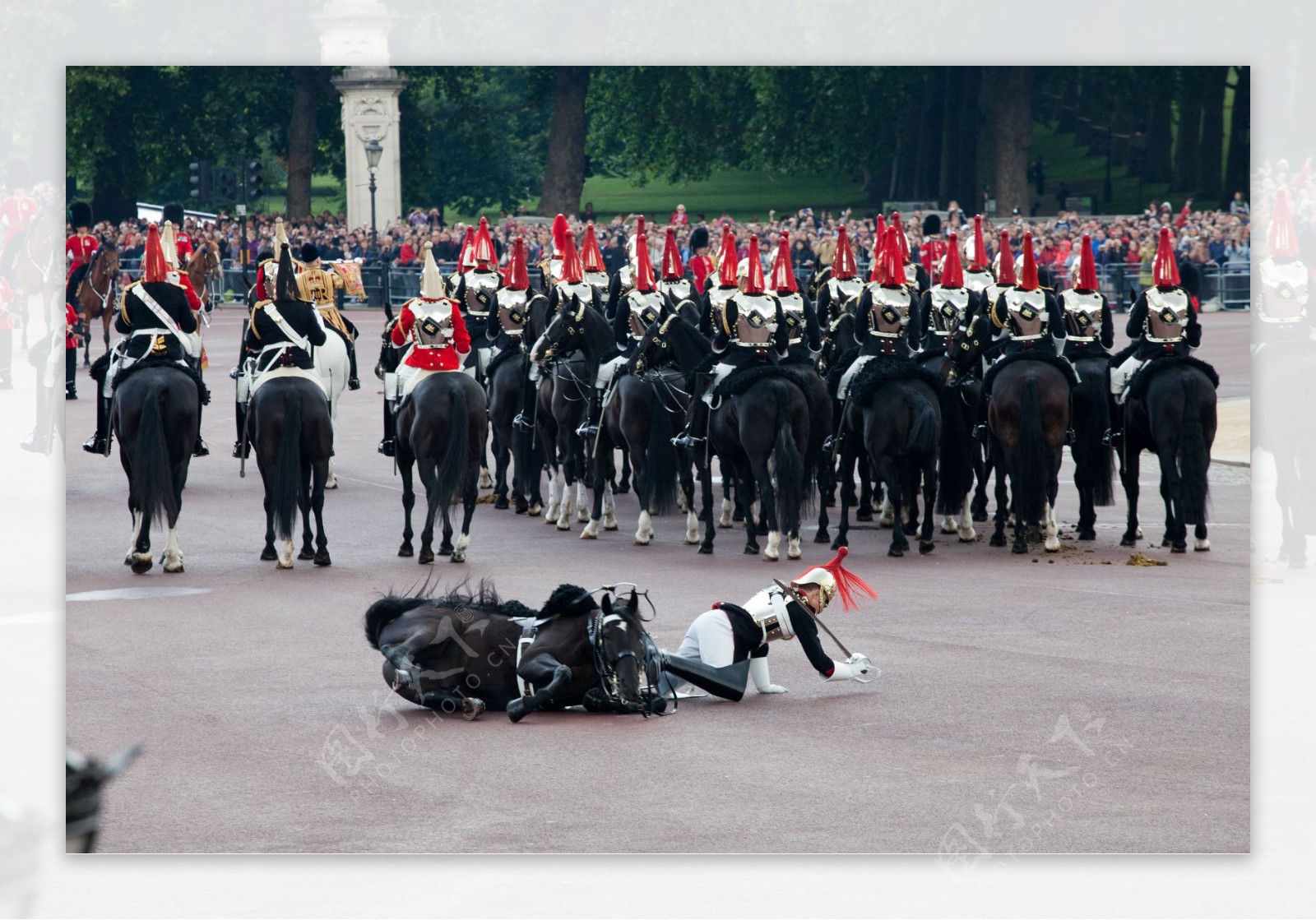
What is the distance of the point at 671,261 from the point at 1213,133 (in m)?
8.70

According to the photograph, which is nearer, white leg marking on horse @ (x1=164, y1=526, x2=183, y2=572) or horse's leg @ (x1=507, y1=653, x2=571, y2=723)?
horse's leg @ (x1=507, y1=653, x2=571, y2=723)

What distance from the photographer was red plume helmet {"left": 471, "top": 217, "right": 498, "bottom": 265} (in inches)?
617

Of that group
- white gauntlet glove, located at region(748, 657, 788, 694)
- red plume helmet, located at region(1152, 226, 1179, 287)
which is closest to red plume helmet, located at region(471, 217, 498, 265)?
red plume helmet, located at region(1152, 226, 1179, 287)

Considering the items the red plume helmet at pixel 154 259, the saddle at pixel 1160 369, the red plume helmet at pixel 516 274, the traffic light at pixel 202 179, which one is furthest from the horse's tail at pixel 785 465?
the traffic light at pixel 202 179

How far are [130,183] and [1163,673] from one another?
19.4ft

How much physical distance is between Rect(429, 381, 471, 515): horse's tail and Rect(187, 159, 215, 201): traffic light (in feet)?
17.2

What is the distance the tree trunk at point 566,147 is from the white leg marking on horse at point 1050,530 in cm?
578

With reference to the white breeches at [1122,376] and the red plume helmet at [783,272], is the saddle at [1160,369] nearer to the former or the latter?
the white breeches at [1122,376]

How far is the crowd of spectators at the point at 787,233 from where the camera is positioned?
33.7 feet

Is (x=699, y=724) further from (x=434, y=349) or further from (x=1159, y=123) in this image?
(x=434, y=349)

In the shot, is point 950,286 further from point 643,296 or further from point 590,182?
point 590,182

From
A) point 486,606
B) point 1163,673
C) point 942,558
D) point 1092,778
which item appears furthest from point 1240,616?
point 486,606

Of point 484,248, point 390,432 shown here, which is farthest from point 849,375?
point 390,432

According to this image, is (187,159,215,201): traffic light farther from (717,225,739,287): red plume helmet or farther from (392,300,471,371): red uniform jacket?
(717,225,739,287): red plume helmet
